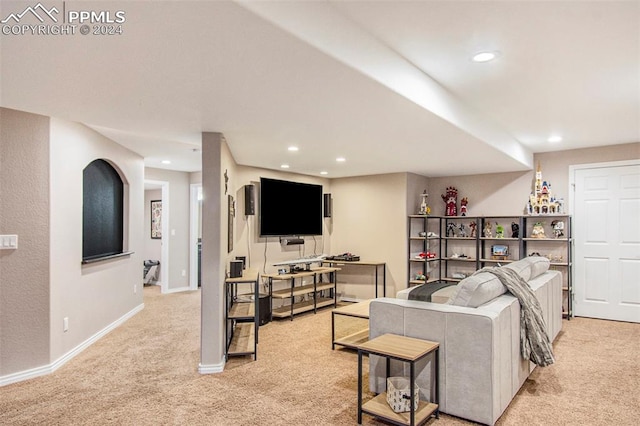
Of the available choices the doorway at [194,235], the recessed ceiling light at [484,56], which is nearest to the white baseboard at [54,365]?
the doorway at [194,235]

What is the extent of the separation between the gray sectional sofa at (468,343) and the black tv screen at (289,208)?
326cm

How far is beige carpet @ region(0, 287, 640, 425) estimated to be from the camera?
267 cm

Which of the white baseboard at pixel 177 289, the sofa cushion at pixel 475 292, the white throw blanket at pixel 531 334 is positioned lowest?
the white baseboard at pixel 177 289

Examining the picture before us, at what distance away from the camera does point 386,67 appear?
8.13 ft

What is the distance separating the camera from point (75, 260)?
154 inches

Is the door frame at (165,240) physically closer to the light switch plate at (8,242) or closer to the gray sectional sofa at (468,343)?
the light switch plate at (8,242)

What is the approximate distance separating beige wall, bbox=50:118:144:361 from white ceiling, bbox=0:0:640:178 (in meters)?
0.77

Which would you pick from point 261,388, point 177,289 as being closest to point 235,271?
point 261,388

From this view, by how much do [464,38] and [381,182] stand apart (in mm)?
4352

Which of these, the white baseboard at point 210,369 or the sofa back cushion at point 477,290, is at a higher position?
the sofa back cushion at point 477,290

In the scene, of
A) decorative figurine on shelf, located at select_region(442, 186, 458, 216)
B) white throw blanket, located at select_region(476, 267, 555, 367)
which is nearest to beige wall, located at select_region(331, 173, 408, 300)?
decorative figurine on shelf, located at select_region(442, 186, 458, 216)

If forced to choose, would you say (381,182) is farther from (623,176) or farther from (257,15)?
(257,15)

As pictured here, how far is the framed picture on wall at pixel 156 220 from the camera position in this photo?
27.8 ft

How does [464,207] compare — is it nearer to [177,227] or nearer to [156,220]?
[177,227]
